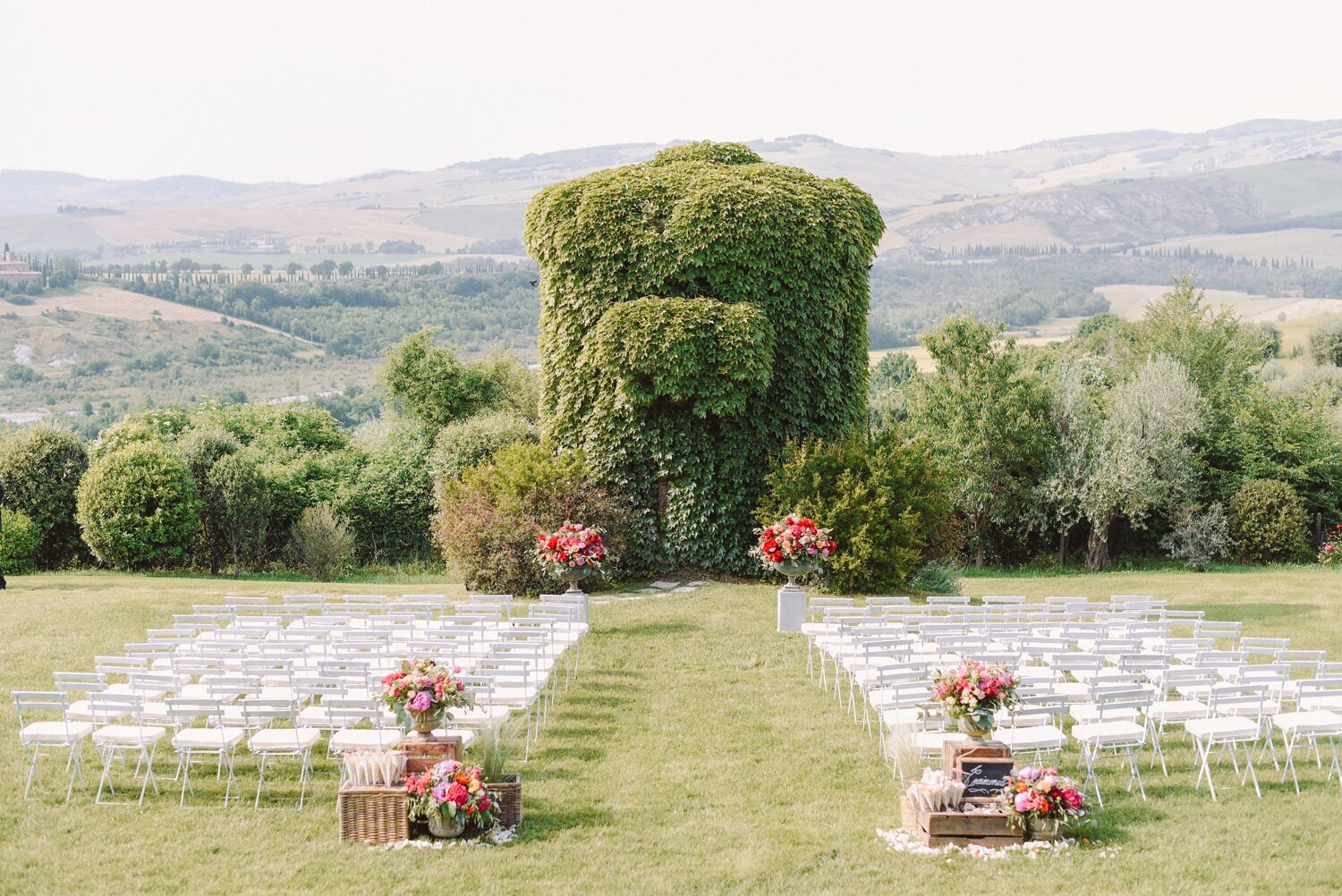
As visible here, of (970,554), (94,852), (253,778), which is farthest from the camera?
(970,554)

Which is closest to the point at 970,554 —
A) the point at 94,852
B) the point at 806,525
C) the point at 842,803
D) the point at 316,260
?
the point at 806,525

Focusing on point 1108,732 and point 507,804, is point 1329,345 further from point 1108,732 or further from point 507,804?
point 507,804

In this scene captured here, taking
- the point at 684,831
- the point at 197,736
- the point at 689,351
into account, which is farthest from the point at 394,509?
the point at 684,831

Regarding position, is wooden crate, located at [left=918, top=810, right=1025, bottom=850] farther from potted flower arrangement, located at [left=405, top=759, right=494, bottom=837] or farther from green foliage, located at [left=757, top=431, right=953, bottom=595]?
green foliage, located at [left=757, top=431, right=953, bottom=595]

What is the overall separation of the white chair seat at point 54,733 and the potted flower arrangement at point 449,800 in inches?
115

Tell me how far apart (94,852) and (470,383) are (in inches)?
1253

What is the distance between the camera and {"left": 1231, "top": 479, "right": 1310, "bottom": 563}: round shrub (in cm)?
2745

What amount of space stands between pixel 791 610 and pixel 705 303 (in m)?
6.03

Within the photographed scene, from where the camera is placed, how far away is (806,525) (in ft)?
53.7

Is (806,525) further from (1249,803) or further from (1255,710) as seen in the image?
(1249,803)

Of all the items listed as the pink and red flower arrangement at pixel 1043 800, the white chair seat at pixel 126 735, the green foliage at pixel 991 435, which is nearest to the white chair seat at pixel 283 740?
the white chair seat at pixel 126 735

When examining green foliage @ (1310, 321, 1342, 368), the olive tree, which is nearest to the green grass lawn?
the olive tree

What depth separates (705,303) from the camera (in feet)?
65.1

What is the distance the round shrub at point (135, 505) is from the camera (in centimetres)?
2497
